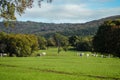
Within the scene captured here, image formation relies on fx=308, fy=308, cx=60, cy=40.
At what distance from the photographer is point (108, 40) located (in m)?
78.0

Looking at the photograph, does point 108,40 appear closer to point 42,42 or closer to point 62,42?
point 62,42

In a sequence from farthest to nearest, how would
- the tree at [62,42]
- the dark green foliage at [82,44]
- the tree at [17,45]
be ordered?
the tree at [62,42], the dark green foliage at [82,44], the tree at [17,45]

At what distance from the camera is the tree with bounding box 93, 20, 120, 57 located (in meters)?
76.8

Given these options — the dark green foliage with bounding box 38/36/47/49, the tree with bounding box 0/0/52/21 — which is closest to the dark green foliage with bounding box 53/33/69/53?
the dark green foliage with bounding box 38/36/47/49

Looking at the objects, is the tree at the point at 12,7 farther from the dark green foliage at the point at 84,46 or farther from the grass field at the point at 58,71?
the dark green foliage at the point at 84,46

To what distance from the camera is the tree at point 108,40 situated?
7675cm

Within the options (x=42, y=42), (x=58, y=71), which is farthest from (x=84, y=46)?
(x=58, y=71)

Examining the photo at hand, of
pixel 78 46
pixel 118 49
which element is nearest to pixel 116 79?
pixel 118 49

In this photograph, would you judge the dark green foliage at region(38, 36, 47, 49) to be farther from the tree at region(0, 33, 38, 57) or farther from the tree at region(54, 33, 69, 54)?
the tree at region(0, 33, 38, 57)

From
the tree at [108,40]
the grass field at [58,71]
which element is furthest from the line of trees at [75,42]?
the grass field at [58,71]

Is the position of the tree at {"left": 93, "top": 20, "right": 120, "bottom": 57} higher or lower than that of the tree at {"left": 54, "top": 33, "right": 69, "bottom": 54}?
higher

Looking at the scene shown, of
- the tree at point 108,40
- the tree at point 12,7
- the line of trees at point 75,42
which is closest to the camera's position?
the tree at point 12,7

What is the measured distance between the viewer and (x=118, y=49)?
74.9 metres

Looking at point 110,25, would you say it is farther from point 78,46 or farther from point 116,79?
point 78,46
